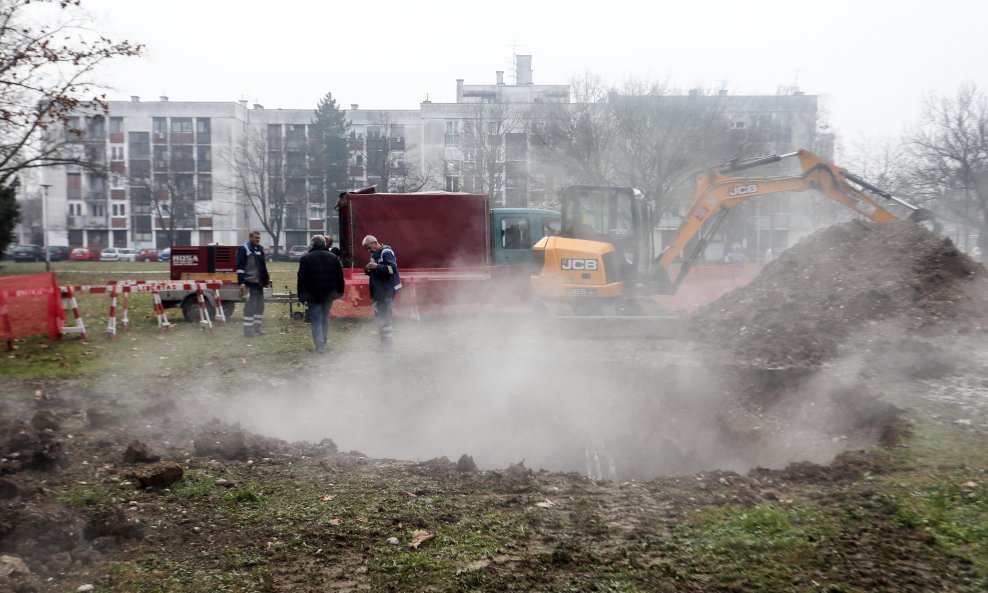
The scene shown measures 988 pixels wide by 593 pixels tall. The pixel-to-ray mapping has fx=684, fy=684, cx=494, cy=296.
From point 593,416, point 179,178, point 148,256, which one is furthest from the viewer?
point 179,178

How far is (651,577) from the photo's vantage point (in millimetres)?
3631

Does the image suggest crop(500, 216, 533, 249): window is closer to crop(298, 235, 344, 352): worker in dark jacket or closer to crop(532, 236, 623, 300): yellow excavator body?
crop(532, 236, 623, 300): yellow excavator body

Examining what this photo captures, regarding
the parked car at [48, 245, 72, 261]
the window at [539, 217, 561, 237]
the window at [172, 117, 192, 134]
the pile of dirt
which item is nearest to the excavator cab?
the pile of dirt

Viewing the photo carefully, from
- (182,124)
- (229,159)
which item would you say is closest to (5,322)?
(229,159)

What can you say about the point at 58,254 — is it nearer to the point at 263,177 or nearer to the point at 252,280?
the point at 263,177

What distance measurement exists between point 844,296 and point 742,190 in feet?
14.4

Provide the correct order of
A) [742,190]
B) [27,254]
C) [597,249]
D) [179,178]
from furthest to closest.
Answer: [179,178] < [27,254] < [742,190] < [597,249]

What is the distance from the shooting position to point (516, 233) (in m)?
20.0

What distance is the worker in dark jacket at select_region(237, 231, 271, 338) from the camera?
12523 mm

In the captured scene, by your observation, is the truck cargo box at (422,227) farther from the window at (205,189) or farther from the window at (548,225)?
the window at (205,189)

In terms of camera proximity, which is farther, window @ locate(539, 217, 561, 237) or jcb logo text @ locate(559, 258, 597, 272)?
window @ locate(539, 217, 561, 237)

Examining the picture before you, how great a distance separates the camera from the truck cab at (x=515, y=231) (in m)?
19.9

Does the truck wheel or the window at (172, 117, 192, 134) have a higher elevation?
the window at (172, 117, 192, 134)

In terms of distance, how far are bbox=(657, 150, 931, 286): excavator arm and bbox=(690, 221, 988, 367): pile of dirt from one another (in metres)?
0.97
